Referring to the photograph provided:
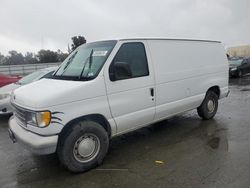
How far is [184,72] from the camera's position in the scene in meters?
5.33

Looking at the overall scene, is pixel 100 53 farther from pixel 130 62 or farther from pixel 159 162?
pixel 159 162

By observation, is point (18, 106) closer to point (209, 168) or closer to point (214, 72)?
point (209, 168)

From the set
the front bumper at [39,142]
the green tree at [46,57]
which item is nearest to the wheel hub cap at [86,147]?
the front bumper at [39,142]

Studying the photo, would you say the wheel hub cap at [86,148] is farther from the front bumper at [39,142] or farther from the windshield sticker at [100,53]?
the windshield sticker at [100,53]

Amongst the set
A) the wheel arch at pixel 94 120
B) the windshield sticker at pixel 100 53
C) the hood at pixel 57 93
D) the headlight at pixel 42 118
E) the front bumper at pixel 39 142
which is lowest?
the front bumper at pixel 39 142

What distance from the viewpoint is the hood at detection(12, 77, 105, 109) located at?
346 cm

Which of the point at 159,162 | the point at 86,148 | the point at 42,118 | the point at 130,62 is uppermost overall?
the point at 130,62

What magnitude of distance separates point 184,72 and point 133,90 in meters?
1.61

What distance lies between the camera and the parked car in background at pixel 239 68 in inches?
707

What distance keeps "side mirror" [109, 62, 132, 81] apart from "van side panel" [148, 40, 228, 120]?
822 mm

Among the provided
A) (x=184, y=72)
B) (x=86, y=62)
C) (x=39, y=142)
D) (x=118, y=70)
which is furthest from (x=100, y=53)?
(x=184, y=72)

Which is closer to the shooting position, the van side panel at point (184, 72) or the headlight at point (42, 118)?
the headlight at point (42, 118)

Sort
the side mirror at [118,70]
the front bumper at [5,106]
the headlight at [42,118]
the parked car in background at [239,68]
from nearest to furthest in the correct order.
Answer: the headlight at [42,118] < the side mirror at [118,70] < the front bumper at [5,106] < the parked car in background at [239,68]

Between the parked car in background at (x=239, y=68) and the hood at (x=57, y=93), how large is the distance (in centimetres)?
1648
